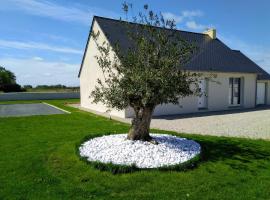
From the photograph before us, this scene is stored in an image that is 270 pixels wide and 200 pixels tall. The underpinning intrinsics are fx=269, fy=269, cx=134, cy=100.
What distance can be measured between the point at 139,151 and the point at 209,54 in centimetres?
1583

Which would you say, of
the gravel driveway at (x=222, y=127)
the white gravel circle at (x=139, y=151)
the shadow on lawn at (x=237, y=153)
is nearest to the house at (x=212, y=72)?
the gravel driveway at (x=222, y=127)

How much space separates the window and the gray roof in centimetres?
96

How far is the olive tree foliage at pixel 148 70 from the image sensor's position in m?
6.94

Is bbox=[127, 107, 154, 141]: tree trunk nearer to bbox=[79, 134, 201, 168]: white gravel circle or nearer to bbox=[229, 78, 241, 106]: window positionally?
bbox=[79, 134, 201, 168]: white gravel circle

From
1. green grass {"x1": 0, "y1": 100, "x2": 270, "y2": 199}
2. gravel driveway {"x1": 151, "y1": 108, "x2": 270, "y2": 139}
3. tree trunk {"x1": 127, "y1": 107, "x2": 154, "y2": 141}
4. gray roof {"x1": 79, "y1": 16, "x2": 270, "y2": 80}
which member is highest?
gray roof {"x1": 79, "y1": 16, "x2": 270, "y2": 80}

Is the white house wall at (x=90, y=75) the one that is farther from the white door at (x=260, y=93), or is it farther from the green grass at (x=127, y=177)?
the white door at (x=260, y=93)

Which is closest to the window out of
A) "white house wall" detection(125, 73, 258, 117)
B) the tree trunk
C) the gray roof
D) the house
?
the house

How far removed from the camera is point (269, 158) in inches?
288

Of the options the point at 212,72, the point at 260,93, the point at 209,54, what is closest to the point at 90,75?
the point at 212,72

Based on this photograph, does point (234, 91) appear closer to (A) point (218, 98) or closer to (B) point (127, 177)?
(A) point (218, 98)

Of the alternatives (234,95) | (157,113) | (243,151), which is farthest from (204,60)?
(243,151)

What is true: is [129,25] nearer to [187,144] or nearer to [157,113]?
[187,144]

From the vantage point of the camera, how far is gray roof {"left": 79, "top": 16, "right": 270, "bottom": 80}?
1788cm

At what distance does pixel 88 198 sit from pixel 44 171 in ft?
6.07
